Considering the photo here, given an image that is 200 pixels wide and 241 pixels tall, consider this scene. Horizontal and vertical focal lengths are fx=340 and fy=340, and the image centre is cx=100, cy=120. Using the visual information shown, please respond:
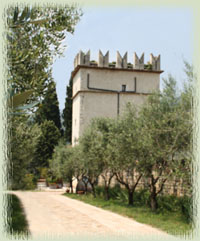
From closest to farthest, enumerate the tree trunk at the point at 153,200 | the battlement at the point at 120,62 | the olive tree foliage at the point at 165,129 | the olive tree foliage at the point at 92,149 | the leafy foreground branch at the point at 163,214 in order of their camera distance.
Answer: the olive tree foliage at the point at 165,129, the leafy foreground branch at the point at 163,214, the tree trunk at the point at 153,200, the olive tree foliage at the point at 92,149, the battlement at the point at 120,62

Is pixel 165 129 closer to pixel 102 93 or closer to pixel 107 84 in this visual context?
pixel 102 93

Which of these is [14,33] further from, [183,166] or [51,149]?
[51,149]

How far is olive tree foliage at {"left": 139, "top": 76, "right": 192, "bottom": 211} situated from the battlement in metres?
20.7

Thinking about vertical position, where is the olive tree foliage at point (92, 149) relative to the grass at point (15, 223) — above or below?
above

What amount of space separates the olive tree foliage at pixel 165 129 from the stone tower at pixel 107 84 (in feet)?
61.7

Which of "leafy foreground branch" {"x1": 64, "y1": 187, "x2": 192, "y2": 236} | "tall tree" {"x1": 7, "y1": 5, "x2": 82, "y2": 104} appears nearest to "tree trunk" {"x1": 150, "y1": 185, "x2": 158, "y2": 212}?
"leafy foreground branch" {"x1": 64, "y1": 187, "x2": 192, "y2": 236}

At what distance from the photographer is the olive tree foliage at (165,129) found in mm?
9430

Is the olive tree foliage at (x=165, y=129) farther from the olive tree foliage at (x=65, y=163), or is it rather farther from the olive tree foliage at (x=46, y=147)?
the olive tree foliage at (x=46, y=147)

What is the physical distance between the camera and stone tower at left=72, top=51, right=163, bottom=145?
3141 cm

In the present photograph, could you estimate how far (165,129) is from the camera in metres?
10.6

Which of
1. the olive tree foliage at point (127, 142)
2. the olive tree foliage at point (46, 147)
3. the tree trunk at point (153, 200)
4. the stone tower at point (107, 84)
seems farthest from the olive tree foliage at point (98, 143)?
the olive tree foliage at point (46, 147)

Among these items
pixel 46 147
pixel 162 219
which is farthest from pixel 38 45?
pixel 46 147

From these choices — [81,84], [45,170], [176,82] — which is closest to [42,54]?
[176,82]

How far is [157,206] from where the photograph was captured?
43.7 feet
